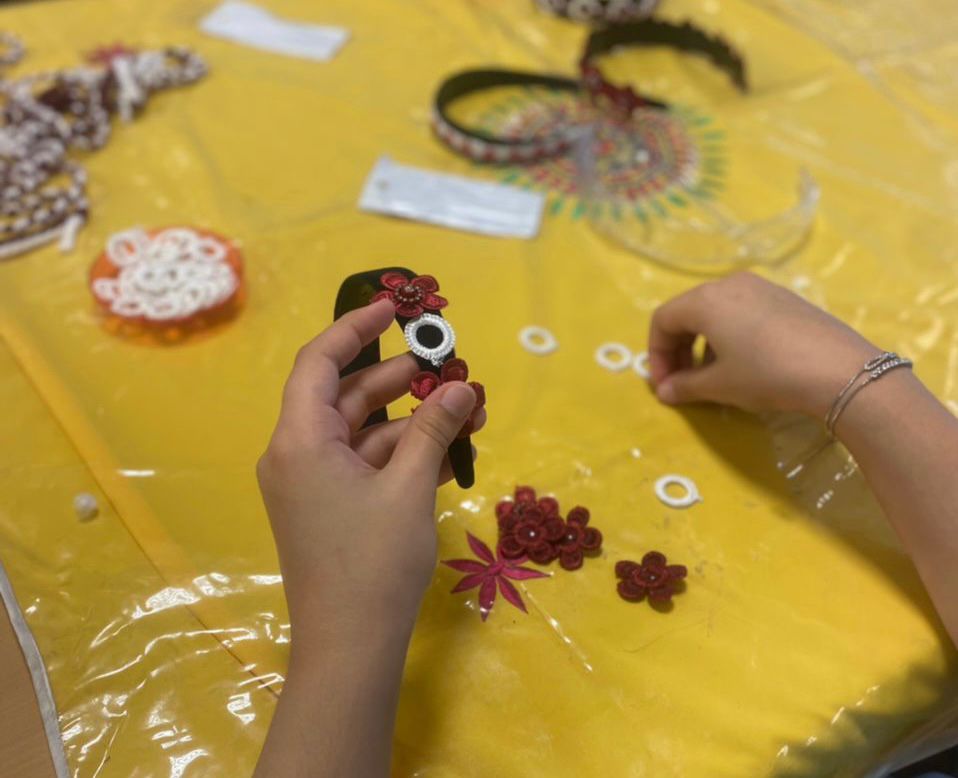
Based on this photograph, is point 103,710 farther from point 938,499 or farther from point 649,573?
point 938,499

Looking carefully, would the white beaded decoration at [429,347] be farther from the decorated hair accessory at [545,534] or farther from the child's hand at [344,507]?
the decorated hair accessory at [545,534]

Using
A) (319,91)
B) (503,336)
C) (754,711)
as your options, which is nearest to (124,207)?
(319,91)

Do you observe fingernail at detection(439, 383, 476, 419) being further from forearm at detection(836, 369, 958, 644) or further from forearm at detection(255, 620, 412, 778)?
forearm at detection(836, 369, 958, 644)

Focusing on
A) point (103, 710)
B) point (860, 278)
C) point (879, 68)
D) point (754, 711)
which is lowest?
point (103, 710)

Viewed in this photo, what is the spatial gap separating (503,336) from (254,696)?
45cm

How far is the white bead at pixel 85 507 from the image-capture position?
0.68 m

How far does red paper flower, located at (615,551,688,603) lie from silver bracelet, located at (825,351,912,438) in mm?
195

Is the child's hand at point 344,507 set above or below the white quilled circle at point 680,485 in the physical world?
above

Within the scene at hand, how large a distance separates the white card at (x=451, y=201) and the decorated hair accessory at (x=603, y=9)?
486 mm

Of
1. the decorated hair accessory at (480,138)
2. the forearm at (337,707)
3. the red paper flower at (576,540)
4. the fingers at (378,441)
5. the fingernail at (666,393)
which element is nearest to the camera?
the forearm at (337,707)

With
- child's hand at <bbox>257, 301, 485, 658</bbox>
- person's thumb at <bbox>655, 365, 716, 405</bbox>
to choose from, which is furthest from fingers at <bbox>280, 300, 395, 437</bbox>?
person's thumb at <bbox>655, 365, 716, 405</bbox>

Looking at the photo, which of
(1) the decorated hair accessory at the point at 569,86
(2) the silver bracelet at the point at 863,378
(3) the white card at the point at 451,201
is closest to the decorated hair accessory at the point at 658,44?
(1) the decorated hair accessory at the point at 569,86

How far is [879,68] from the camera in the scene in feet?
4.30

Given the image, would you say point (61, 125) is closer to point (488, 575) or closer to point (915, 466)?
point (488, 575)
